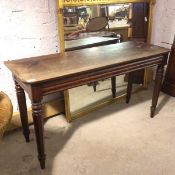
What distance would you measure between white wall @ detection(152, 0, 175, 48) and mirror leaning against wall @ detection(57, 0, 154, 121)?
37 centimetres

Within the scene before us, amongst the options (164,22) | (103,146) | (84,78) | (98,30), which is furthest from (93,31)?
(164,22)

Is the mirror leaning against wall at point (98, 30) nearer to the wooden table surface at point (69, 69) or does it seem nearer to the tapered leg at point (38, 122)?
the wooden table surface at point (69, 69)

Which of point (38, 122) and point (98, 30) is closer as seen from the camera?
point (38, 122)

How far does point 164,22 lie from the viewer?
266cm

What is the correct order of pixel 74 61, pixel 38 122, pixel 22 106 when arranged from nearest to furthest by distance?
pixel 38 122, pixel 74 61, pixel 22 106

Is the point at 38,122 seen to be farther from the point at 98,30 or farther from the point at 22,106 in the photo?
the point at 98,30

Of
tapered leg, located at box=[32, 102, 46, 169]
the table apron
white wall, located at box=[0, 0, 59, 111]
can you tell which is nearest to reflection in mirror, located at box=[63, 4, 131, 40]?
white wall, located at box=[0, 0, 59, 111]

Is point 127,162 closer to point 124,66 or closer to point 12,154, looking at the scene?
point 124,66

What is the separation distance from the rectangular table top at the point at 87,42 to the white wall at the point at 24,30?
0.12 metres

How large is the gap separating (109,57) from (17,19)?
767 millimetres

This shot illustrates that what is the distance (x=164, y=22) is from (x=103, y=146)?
1768 millimetres

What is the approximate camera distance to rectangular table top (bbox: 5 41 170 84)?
130 cm

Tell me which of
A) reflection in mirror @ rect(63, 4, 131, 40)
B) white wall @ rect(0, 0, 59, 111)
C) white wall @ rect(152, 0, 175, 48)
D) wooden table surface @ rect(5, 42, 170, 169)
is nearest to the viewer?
wooden table surface @ rect(5, 42, 170, 169)

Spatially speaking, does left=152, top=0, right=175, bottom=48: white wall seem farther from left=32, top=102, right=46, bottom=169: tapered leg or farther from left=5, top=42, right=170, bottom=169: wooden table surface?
left=32, top=102, right=46, bottom=169: tapered leg
